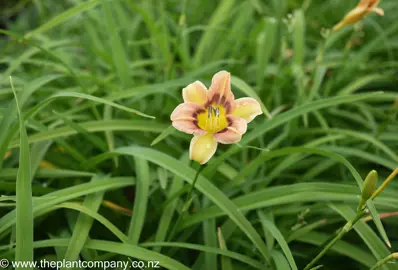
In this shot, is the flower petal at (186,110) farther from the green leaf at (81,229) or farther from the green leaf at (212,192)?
the green leaf at (81,229)

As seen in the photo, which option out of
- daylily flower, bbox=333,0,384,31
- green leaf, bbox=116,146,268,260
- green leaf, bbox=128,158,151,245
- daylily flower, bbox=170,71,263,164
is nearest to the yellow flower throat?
daylily flower, bbox=170,71,263,164

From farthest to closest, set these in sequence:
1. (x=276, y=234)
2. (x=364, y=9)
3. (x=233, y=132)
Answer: (x=364, y=9)
(x=276, y=234)
(x=233, y=132)

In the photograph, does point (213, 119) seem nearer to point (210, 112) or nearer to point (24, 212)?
point (210, 112)

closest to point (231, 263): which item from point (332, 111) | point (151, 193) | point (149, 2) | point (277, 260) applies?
Answer: point (277, 260)

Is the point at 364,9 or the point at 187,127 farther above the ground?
the point at 364,9

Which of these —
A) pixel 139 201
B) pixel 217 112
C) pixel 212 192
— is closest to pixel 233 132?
pixel 217 112

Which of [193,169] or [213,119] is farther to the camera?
[193,169]

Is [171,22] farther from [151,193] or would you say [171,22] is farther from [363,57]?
[151,193]
